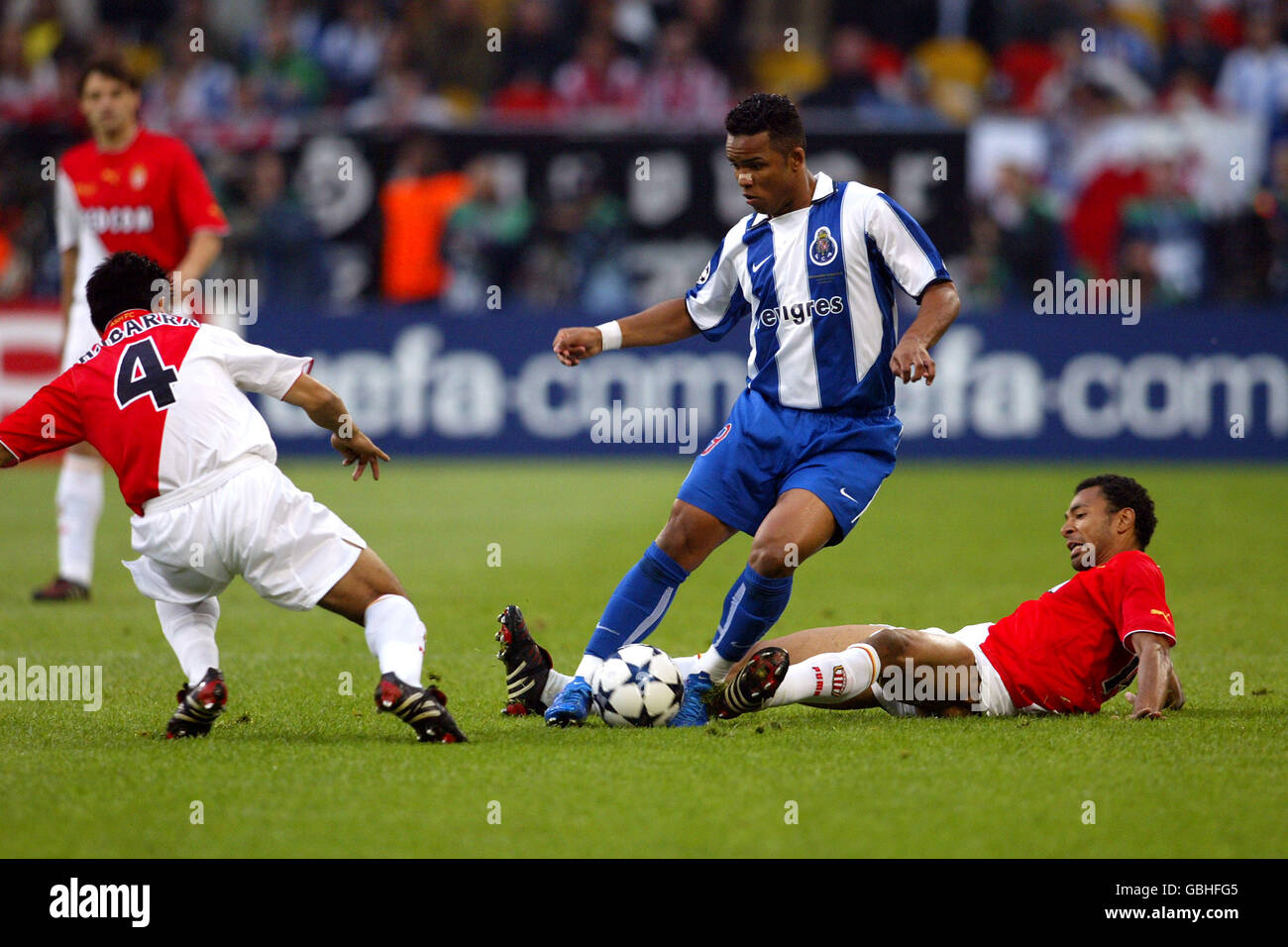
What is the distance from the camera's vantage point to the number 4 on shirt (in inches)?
202

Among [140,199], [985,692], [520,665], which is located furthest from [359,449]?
[140,199]

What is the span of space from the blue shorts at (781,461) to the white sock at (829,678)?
41cm

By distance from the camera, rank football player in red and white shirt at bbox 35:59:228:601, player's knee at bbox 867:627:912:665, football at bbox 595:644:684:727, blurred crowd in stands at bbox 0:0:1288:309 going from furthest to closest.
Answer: blurred crowd in stands at bbox 0:0:1288:309 < football player in red and white shirt at bbox 35:59:228:601 < player's knee at bbox 867:627:912:665 < football at bbox 595:644:684:727

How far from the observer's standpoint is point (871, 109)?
18.2 m

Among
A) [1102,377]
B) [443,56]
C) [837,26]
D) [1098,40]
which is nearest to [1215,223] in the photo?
[1102,377]

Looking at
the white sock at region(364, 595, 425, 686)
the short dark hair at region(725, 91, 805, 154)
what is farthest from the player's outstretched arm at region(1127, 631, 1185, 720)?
the white sock at region(364, 595, 425, 686)

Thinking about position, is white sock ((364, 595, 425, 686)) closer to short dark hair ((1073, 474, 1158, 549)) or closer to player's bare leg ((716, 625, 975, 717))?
player's bare leg ((716, 625, 975, 717))

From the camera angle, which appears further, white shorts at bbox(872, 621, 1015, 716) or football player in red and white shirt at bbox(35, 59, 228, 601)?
football player in red and white shirt at bbox(35, 59, 228, 601)

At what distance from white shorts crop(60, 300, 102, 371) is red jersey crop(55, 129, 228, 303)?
20 cm

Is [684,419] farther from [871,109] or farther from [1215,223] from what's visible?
[1215,223]

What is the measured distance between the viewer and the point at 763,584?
545cm

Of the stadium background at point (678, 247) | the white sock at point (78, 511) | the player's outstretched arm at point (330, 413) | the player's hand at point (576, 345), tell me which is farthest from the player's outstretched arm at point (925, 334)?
the stadium background at point (678, 247)

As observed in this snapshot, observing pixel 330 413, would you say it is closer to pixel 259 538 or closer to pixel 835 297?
pixel 259 538
